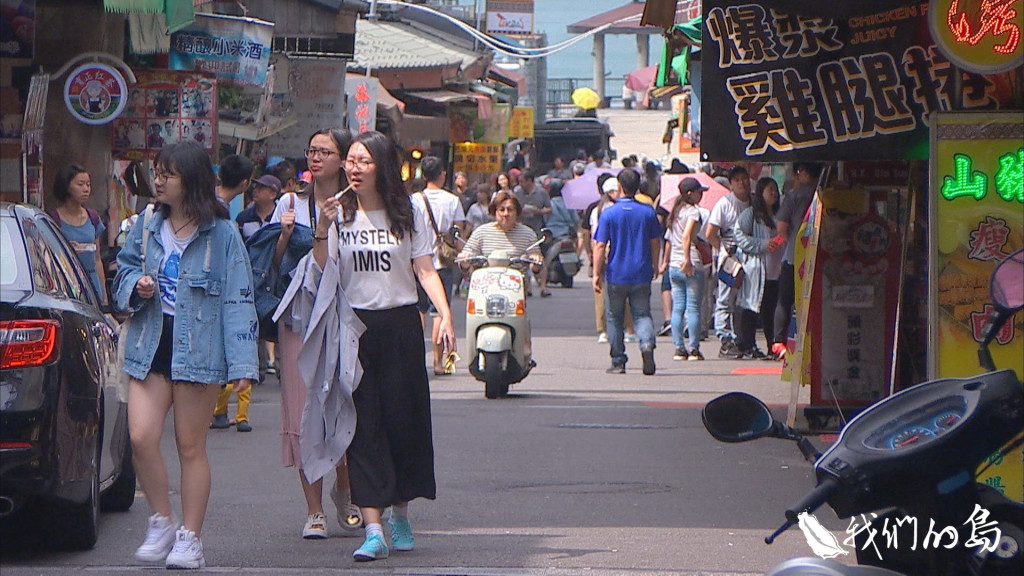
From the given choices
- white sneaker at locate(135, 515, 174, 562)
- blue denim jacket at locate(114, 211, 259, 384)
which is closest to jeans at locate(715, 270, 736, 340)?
blue denim jacket at locate(114, 211, 259, 384)

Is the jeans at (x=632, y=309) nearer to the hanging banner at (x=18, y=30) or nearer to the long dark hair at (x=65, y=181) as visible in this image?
the long dark hair at (x=65, y=181)

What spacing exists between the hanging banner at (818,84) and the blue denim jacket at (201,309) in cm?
340

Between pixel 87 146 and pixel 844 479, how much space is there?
1214 centimetres

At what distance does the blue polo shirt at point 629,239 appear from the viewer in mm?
14172

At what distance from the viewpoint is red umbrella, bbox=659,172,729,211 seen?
18.6 meters

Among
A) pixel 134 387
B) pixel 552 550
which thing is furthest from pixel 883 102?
pixel 134 387

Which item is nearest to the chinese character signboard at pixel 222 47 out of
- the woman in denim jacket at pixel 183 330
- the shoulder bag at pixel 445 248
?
the shoulder bag at pixel 445 248

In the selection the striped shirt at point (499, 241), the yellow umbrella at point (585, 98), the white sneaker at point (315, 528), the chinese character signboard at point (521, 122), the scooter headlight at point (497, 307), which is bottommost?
the white sneaker at point (315, 528)

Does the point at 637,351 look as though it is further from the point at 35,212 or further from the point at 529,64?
the point at 529,64

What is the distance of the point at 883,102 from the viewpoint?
28.3ft

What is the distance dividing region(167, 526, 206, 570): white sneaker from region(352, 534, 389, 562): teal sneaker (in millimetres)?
662

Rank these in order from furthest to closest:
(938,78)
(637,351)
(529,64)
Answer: (529,64), (637,351), (938,78)

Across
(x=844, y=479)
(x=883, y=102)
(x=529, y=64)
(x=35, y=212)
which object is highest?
(x=529, y=64)

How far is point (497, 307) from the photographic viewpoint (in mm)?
12812
